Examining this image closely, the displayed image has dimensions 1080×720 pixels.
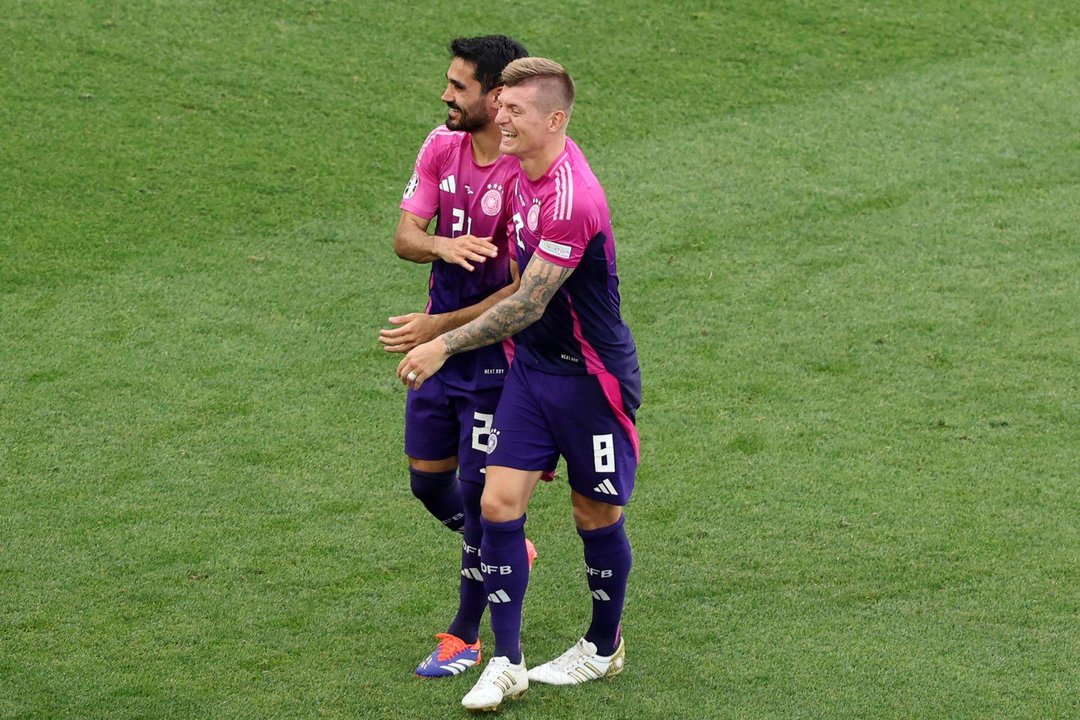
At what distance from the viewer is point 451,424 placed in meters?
5.04

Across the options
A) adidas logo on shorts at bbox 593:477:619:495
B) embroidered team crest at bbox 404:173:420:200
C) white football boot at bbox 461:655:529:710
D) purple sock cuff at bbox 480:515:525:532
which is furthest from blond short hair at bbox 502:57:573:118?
white football boot at bbox 461:655:529:710

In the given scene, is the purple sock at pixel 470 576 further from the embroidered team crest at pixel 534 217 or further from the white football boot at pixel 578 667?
the embroidered team crest at pixel 534 217

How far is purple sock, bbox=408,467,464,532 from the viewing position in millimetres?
5129

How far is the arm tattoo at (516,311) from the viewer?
14.5 ft

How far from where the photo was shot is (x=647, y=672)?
492cm

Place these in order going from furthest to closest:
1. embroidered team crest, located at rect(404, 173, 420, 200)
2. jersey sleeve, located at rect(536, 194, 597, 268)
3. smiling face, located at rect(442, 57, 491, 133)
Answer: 1. embroidered team crest, located at rect(404, 173, 420, 200)
2. smiling face, located at rect(442, 57, 491, 133)
3. jersey sleeve, located at rect(536, 194, 597, 268)

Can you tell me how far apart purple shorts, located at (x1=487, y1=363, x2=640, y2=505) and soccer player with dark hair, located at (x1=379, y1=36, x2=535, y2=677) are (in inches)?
10.0

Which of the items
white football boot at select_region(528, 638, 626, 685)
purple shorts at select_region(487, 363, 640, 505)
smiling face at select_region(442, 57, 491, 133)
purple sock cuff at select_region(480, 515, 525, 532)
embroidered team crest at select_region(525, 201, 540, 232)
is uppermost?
smiling face at select_region(442, 57, 491, 133)

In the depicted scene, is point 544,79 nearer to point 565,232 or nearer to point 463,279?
point 565,232

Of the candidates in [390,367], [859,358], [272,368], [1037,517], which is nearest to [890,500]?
[1037,517]

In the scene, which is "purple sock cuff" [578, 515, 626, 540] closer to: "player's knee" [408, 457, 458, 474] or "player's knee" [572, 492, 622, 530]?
"player's knee" [572, 492, 622, 530]

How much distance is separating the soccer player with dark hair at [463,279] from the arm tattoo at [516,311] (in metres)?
0.24

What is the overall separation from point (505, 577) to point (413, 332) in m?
0.86

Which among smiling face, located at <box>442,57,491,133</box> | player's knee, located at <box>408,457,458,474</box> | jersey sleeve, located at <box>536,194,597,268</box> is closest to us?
jersey sleeve, located at <box>536,194,597,268</box>
